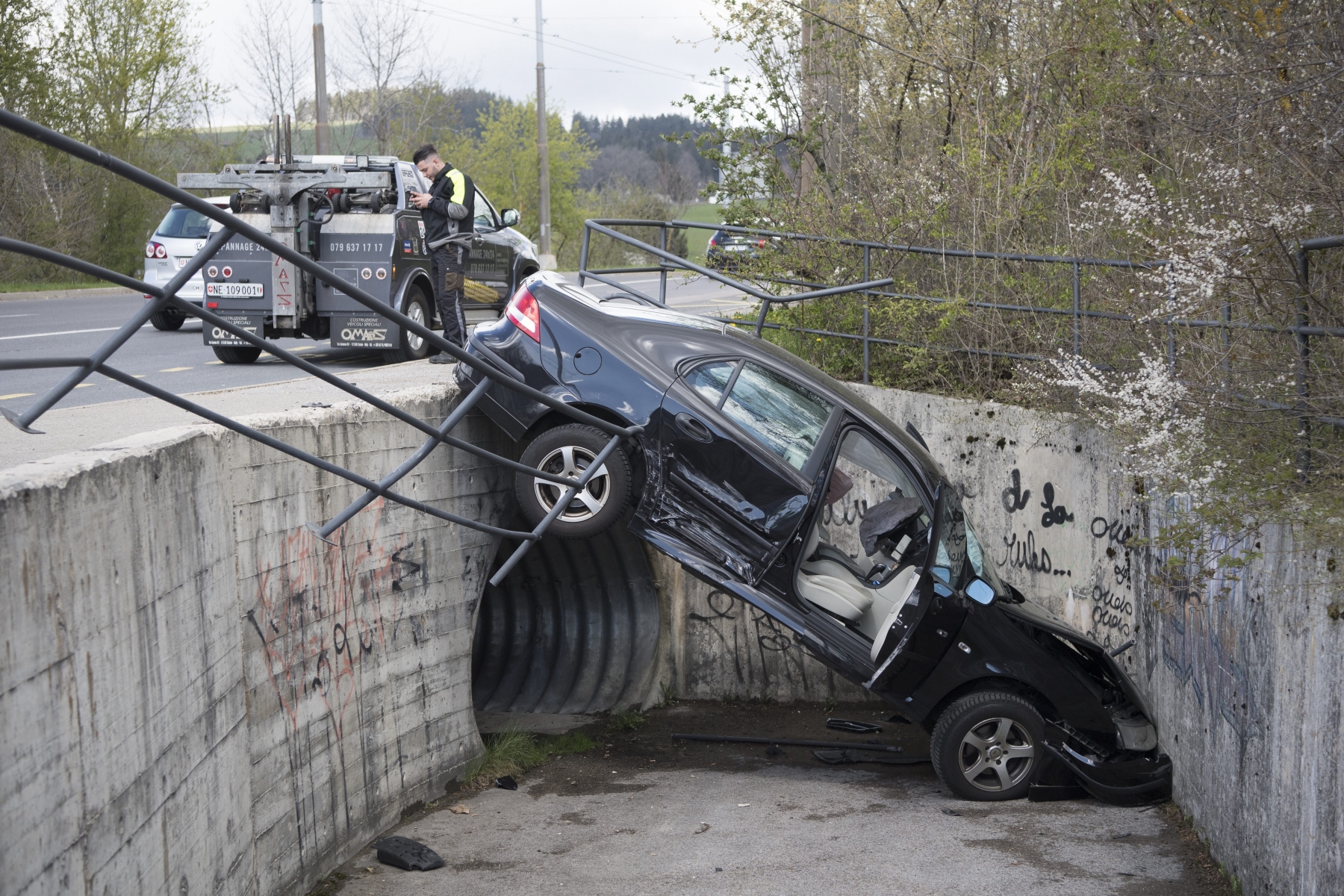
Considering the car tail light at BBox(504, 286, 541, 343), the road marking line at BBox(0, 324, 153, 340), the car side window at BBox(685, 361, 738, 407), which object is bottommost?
the car side window at BBox(685, 361, 738, 407)

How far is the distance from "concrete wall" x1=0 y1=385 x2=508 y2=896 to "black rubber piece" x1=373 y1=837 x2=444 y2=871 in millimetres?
201

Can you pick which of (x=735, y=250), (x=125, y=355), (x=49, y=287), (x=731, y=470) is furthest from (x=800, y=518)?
(x=49, y=287)

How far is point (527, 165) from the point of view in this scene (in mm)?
56000

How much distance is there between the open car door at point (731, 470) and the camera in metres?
7.16

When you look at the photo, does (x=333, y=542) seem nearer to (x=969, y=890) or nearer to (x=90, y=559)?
(x=90, y=559)

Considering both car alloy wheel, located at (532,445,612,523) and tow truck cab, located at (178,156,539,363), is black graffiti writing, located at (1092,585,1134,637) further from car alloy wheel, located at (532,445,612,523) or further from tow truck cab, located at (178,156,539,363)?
tow truck cab, located at (178,156,539,363)

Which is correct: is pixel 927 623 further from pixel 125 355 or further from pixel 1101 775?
pixel 125 355

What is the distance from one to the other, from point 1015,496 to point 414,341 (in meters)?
7.17

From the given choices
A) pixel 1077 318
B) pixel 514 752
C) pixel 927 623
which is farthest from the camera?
pixel 1077 318

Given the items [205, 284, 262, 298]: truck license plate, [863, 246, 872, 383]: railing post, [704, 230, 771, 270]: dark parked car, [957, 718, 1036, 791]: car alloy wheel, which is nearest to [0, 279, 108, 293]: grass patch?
[205, 284, 262, 298]: truck license plate

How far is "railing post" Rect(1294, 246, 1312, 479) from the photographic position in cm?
526

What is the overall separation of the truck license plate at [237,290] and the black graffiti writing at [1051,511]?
8224 mm

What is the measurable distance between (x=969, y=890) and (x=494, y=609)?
566 centimetres

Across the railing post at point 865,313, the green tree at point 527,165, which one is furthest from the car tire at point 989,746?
the green tree at point 527,165
